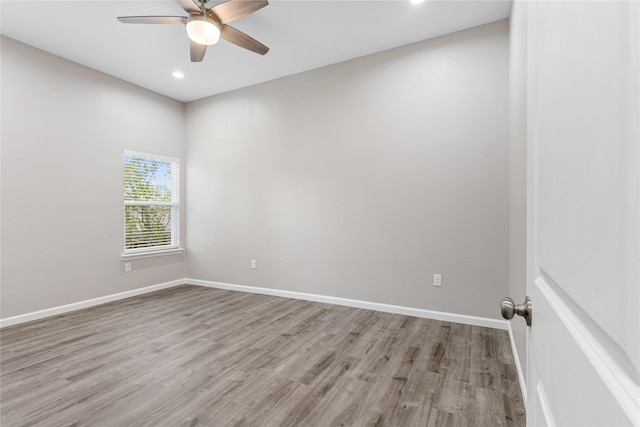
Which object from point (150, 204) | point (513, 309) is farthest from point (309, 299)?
point (513, 309)

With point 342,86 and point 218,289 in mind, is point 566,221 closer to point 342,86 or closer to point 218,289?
point 342,86

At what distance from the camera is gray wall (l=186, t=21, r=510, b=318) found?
3.01m

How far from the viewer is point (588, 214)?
35 cm

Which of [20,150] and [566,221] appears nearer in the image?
[566,221]

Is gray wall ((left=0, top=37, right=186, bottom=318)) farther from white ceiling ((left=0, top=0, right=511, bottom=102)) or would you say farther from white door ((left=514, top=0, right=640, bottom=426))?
white door ((left=514, top=0, right=640, bottom=426))

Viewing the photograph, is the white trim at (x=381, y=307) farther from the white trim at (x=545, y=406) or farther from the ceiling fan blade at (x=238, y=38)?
the ceiling fan blade at (x=238, y=38)

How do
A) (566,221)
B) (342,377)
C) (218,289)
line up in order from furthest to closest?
(218,289) < (342,377) < (566,221)

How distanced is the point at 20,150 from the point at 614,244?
460 centimetres

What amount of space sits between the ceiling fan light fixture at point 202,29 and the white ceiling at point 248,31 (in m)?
0.52

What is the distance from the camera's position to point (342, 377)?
2094mm

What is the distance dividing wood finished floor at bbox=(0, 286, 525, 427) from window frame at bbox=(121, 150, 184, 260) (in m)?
1.08

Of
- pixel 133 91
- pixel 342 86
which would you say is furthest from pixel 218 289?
pixel 342 86

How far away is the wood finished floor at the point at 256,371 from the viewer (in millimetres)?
1725

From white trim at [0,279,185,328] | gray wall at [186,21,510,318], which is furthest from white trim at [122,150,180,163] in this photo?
white trim at [0,279,185,328]
